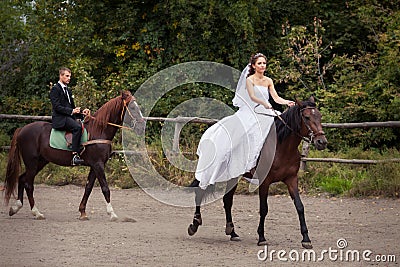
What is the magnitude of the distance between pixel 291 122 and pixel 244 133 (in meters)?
0.62

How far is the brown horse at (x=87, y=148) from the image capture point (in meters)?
10.9

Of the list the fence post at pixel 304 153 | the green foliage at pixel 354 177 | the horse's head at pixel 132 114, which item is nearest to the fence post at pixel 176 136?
the fence post at pixel 304 153

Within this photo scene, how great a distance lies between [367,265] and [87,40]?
1337cm

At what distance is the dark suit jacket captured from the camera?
11.0m

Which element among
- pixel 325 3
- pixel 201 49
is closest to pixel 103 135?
pixel 201 49

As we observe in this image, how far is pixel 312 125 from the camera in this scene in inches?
333

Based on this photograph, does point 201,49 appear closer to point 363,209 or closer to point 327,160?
point 327,160

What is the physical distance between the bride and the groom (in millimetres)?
2555

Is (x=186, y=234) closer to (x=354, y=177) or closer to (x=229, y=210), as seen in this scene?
(x=229, y=210)

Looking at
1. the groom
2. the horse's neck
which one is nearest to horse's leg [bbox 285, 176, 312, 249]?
the horse's neck

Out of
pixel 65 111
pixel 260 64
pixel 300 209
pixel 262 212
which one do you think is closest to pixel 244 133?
pixel 260 64

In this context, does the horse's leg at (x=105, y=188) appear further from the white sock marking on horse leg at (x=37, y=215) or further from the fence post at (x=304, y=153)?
the fence post at (x=304, y=153)

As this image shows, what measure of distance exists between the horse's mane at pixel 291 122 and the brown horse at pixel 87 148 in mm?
2689

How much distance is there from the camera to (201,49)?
728 inches
